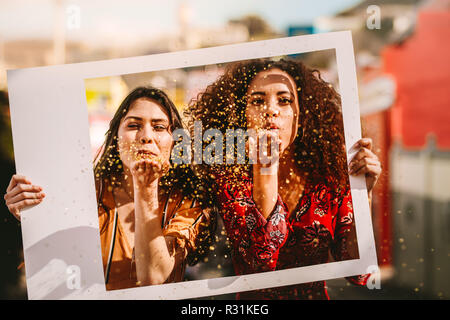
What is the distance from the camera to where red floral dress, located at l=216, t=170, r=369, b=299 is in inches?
51.4

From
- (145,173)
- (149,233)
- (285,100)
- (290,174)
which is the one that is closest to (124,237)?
(149,233)

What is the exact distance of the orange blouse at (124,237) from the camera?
4.16 ft

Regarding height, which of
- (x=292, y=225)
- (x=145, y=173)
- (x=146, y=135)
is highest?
(x=146, y=135)

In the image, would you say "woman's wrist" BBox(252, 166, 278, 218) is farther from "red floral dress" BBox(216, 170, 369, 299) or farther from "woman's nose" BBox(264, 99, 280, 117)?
"woman's nose" BBox(264, 99, 280, 117)

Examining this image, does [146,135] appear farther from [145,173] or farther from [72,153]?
[72,153]

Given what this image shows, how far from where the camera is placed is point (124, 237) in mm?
1268

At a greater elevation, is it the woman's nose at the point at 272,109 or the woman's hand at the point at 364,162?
the woman's nose at the point at 272,109

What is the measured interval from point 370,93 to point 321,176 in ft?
4.89

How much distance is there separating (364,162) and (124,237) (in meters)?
0.92

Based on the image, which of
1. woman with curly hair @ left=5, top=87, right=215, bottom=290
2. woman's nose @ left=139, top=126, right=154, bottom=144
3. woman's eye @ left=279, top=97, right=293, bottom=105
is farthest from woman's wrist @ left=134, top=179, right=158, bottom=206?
woman's eye @ left=279, top=97, right=293, bottom=105

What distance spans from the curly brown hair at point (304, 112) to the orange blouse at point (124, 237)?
0.30 m

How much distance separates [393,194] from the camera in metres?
1.68

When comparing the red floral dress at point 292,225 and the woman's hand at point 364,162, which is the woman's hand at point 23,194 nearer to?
the red floral dress at point 292,225

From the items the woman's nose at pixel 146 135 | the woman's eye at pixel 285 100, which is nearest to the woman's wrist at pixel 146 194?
the woman's nose at pixel 146 135
